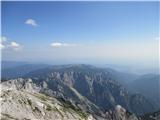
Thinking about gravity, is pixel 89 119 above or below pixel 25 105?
below

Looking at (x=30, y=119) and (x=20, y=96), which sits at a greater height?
(x=20, y=96)

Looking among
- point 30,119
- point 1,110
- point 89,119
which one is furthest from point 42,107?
point 89,119

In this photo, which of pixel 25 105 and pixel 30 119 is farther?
pixel 25 105

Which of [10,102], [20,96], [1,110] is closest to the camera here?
[1,110]

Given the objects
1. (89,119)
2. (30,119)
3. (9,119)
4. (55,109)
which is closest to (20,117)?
(30,119)

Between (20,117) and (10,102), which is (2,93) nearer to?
(10,102)

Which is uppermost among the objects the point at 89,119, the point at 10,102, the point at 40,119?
the point at 10,102

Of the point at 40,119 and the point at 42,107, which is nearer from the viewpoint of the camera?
the point at 40,119

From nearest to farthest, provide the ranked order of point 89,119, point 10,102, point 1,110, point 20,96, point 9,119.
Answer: point 9,119 < point 1,110 < point 10,102 < point 20,96 < point 89,119

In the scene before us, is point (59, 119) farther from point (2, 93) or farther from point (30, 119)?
point (2, 93)
